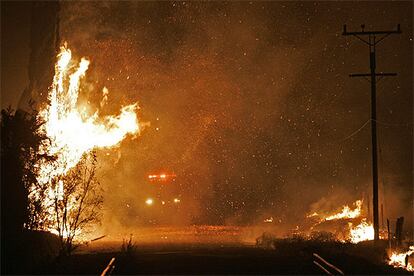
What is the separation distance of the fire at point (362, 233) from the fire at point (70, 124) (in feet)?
49.9

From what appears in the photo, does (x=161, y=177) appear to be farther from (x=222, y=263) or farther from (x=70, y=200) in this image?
(x=222, y=263)

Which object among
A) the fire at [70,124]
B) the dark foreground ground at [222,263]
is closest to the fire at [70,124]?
the fire at [70,124]

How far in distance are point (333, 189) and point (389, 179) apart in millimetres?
6844

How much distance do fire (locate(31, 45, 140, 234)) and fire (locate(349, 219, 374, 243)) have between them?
599 inches

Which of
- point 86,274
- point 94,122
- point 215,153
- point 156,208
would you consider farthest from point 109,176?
point 86,274

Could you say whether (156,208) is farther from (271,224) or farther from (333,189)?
(333,189)

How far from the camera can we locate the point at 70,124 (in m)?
30.3

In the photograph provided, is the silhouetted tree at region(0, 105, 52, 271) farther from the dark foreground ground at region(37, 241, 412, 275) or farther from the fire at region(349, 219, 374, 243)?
the fire at region(349, 219, 374, 243)

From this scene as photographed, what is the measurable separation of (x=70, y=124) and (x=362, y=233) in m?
19.4

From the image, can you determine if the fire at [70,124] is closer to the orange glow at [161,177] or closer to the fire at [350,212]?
the fire at [350,212]

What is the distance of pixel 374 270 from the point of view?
1983cm

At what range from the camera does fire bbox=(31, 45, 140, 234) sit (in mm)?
26781

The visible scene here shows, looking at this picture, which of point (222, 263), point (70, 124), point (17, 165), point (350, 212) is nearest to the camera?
point (222, 263)

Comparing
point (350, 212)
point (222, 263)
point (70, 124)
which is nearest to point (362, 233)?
point (350, 212)
